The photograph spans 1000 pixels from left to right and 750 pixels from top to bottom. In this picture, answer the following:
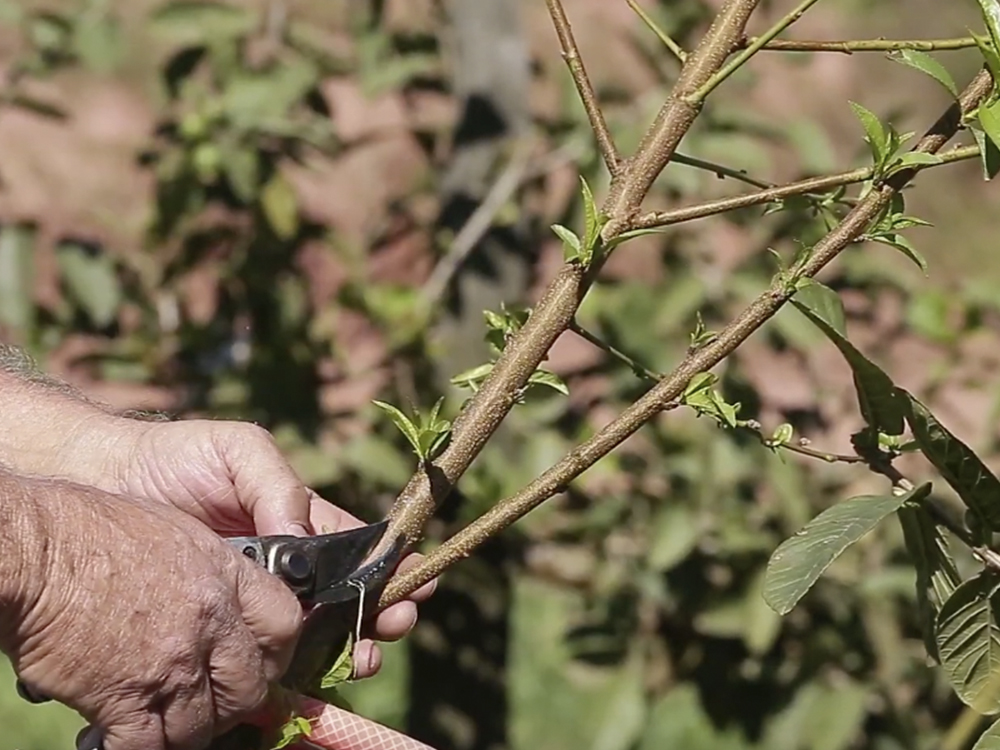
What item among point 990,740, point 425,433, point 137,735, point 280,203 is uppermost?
point 990,740

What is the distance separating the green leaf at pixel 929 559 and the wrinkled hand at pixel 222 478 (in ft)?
1.44

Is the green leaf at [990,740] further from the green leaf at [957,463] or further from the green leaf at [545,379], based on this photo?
the green leaf at [545,379]

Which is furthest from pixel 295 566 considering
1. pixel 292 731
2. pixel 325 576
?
pixel 292 731

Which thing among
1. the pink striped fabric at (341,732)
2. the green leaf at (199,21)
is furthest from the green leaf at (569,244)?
the green leaf at (199,21)

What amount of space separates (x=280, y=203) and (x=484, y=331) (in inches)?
18.6

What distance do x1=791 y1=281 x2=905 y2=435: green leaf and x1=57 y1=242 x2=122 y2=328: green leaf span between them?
2152 mm

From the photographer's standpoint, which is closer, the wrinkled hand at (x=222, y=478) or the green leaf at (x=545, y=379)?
the green leaf at (x=545, y=379)

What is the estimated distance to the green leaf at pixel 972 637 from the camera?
53.6 inches

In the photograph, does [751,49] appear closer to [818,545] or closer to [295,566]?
[818,545]

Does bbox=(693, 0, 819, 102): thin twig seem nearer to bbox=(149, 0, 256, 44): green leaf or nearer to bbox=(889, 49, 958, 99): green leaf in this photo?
bbox=(889, 49, 958, 99): green leaf

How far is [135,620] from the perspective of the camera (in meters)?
1.24

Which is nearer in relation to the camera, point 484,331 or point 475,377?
point 475,377

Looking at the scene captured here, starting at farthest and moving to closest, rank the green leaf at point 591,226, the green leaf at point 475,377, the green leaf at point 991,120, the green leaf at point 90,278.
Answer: the green leaf at point 90,278 → the green leaf at point 475,377 → the green leaf at point 591,226 → the green leaf at point 991,120

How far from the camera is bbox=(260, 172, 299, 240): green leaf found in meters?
3.12
